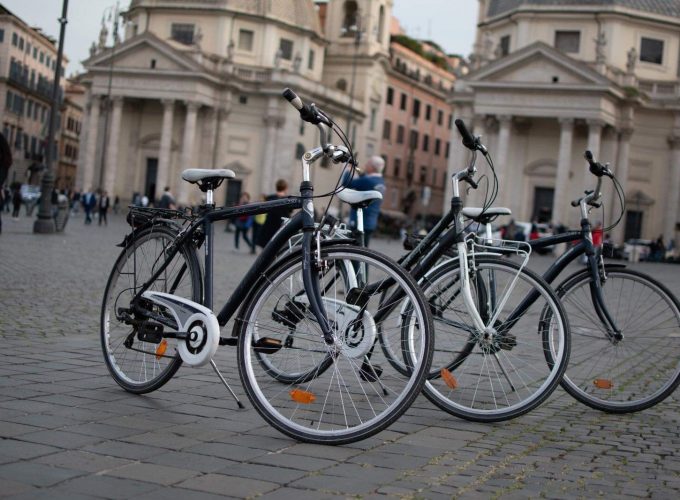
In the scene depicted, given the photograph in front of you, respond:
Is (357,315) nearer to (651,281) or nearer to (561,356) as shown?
(561,356)

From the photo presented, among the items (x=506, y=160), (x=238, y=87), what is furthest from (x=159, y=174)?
(x=506, y=160)

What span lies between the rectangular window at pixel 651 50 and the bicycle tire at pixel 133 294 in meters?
64.4

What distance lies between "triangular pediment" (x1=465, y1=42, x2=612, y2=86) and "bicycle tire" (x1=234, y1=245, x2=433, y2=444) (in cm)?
5739

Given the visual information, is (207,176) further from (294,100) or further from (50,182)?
(50,182)

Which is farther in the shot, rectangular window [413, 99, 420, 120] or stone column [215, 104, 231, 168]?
rectangular window [413, 99, 420, 120]

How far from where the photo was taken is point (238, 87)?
252 ft

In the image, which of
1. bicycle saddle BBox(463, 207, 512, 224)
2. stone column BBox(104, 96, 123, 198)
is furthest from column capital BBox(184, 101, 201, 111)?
bicycle saddle BBox(463, 207, 512, 224)

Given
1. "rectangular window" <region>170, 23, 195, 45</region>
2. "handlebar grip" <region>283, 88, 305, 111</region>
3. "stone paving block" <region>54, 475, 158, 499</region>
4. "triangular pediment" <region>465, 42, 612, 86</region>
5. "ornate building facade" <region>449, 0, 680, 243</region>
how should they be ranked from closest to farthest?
"stone paving block" <region>54, 475, 158, 499</region>, "handlebar grip" <region>283, 88, 305, 111</region>, "triangular pediment" <region>465, 42, 612, 86</region>, "ornate building facade" <region>449, 0, 680, 243</region>, "rectangular window" <region>170, 23, 195, 45</region>

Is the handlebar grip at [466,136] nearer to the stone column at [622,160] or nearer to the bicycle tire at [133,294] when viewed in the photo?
the bicycle tire at [133,294]

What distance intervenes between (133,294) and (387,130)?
3664 inches

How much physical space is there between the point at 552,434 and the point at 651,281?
61.4 inches

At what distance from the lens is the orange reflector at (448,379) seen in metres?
6.54

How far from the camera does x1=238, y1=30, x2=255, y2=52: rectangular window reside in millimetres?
79562

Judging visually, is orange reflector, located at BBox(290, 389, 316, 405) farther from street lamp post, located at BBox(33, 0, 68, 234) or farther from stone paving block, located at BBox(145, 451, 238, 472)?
street lamp post, located at BBox(33, 0, 68, 234)
